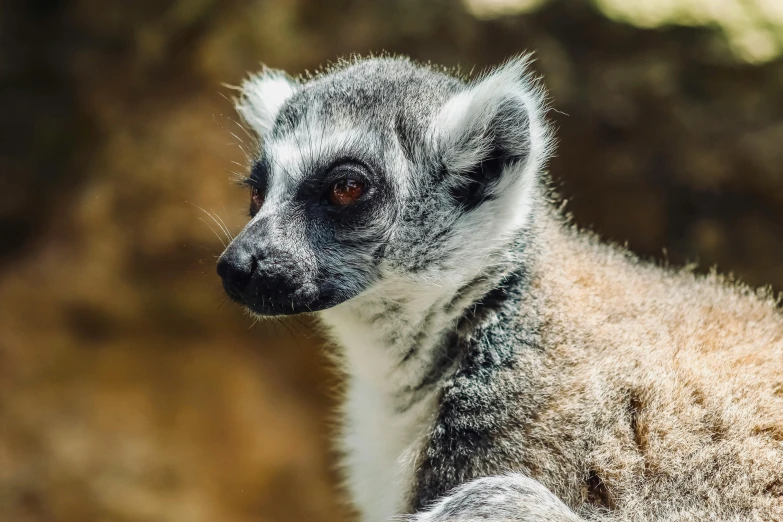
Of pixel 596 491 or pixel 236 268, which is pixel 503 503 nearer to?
pixel 596 491

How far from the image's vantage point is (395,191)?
11.0 feet

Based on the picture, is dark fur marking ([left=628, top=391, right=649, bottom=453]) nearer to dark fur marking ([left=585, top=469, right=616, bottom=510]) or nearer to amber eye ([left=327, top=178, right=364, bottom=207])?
dark fur marking ([left=585, top=469, right=616, bottom=510])

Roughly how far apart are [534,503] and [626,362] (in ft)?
2.30

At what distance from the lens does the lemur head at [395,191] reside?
10.6 ft

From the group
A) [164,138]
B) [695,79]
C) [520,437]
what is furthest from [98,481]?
[695,79]

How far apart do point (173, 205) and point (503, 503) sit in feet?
16.3

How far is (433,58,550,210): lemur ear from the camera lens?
10.9ft

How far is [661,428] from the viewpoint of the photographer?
2.97m

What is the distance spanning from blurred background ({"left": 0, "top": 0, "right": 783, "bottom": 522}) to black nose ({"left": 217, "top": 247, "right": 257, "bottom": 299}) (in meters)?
3.82

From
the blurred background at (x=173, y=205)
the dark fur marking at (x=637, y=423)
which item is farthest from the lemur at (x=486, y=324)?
the blurred background at (x=173, y=205)

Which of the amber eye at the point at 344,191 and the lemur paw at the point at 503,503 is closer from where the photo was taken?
the lemur paw at the point at 503,503

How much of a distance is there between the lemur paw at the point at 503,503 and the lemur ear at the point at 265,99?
78.0 inches

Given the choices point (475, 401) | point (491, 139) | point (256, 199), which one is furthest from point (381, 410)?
point (491, 139)

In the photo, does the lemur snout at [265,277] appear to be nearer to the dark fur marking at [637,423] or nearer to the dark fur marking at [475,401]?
the dark fur marking at [475,401]
